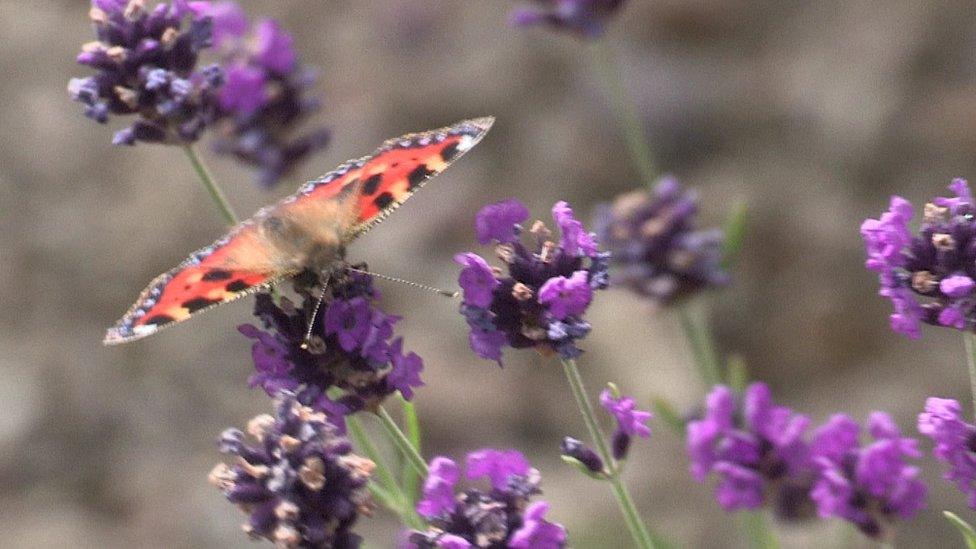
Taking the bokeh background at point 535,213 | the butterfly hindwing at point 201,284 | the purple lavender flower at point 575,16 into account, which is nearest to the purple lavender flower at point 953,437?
the butterfly hindwing at point 201,284

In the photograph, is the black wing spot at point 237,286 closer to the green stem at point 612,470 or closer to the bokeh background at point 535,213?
the green stem at point 612,470

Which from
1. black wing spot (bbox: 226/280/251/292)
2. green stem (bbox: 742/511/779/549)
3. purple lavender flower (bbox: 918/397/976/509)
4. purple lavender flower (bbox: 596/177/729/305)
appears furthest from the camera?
purple lavender flower (bbox: 596/177/729/305)

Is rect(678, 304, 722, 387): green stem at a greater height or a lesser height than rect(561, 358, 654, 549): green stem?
greater

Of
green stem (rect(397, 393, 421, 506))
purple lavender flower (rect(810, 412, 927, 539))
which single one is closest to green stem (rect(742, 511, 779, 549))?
purple lavender flower (rect(810, 412, 927, 539))

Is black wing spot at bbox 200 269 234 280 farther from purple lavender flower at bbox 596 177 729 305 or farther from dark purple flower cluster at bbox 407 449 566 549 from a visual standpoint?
purple lavender flower at bbox 596 177 729 305

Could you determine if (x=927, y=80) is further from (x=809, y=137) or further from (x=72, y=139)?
(x=72, y=139)

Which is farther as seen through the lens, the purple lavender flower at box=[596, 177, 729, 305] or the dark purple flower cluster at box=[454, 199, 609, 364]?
the purple lavender flower at box=[596, 177, 729, 305]
